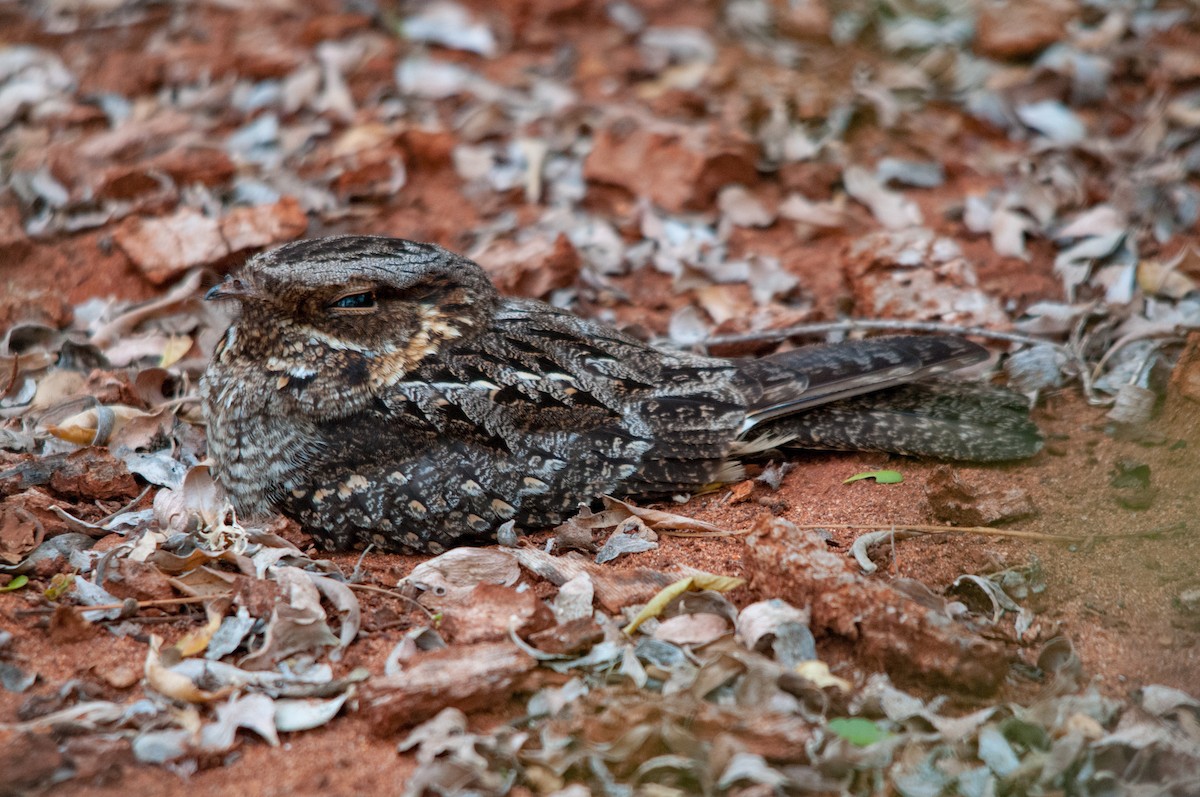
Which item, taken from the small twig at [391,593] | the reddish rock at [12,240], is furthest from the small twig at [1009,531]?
the reddish rock at [12,240]

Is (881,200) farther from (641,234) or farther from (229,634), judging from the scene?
(229,634)

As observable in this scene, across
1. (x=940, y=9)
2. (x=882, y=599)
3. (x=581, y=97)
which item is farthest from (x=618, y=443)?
(x=940, y=9)

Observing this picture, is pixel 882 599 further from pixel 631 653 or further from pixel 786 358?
pixel 786 358

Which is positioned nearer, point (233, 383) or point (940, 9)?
point (233, 383)


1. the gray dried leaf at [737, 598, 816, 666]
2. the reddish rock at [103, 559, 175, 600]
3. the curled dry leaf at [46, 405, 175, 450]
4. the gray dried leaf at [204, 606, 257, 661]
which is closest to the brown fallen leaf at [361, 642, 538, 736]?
the gray dried leaf at [204, 606, 257, 661]

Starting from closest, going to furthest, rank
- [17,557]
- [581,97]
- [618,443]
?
1. [17,557]
2. [618,443]
3. [581,97]

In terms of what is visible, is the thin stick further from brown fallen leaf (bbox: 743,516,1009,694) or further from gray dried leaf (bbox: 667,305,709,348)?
gray dried leaf (bbox: 667,305,709,348)

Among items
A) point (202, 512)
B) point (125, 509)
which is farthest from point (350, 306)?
point (125, 509)
